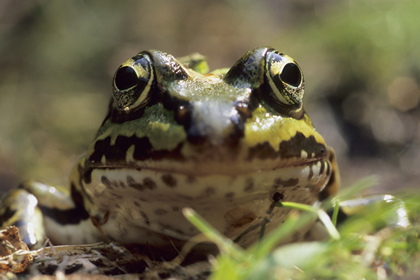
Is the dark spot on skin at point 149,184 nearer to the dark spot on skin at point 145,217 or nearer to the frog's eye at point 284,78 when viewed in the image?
the dark spot on skin at point 145,217

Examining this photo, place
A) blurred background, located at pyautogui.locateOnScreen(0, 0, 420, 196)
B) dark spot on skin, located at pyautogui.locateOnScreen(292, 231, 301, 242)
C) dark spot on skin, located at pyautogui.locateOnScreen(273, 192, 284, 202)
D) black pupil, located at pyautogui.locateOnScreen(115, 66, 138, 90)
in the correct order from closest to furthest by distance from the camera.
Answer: dark spot on skin, located at pyautogui.locateOnScreen(273, 192, 284, 202) → black pupil, located at pyautogui.locateOnScreen(115, 66, 138, 90) → dark spot on skin, located at pyautogui.locateOnScreen(292, 231, 301, 242) → blurred background, located at pyautogui.locateOnScreen(0, 0, 420, 196)

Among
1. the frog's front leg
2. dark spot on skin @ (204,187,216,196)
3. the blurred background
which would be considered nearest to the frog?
dark spot on skin @ (204,187,216,196)

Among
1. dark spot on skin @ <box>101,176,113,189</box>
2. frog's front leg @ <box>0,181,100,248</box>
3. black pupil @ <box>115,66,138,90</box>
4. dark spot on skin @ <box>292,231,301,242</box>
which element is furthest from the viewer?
frog's front leg @ <box>0,181,100,248</box>

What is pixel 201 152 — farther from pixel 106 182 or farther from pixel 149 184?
pixel 106 182

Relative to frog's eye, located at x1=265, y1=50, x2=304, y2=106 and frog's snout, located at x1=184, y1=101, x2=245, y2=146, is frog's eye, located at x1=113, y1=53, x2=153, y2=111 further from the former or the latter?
frog's eye, located at x1=265, y1=50, x2=304, y2=106

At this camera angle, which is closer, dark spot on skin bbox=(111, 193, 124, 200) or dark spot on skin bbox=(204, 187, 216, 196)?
dark spot on skin bbox=(204, 187, 216, 196)

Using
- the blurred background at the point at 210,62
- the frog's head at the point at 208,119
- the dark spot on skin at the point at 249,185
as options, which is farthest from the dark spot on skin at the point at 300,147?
the blurred background at the point at 210,62

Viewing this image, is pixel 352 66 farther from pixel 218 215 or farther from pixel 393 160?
pixel 218 215

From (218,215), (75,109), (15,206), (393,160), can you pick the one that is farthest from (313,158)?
(75,109)
